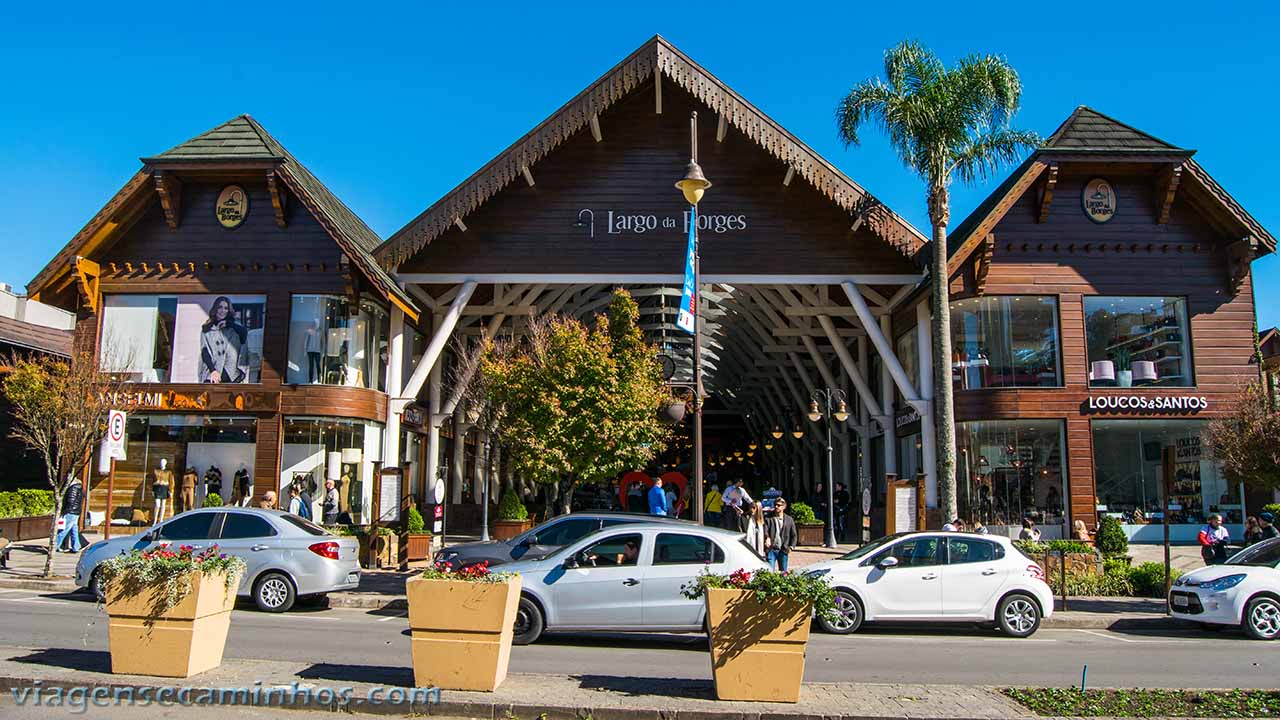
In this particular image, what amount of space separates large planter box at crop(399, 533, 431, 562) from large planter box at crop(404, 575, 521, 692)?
13.0 metres

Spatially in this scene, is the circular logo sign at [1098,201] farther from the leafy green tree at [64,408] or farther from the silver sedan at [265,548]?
the leafy green tree at [64,408]

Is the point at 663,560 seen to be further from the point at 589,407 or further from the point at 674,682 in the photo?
the point at 589,407

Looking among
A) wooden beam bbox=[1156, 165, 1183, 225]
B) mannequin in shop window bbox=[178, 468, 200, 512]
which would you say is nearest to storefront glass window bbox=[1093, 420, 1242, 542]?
wooden beam bbox=[1156, 165, 1183, 225]

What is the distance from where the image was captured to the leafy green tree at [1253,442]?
16.8 metres

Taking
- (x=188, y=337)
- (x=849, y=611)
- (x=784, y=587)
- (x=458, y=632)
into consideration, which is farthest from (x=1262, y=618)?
(x=188, y=337)

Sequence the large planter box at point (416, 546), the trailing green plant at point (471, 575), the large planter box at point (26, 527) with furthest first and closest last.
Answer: the large planter box at point (26, 527)
the large planter box at point (416, 546)
the trailing green plant at point (471, 575)

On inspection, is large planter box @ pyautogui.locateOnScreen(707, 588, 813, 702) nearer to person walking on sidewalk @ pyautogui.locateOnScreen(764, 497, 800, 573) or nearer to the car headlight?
the car headlight

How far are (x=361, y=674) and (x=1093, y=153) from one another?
75.8ft

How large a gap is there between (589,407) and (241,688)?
15.3m

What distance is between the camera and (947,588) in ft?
45.1

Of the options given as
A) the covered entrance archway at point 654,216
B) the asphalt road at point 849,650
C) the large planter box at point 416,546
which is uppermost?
the covered entrance archway at point 654,216

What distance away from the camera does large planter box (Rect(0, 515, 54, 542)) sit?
23.0m

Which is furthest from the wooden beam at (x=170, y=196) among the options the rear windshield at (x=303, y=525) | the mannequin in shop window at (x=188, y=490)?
the rear windshield at (x=303, y=525)

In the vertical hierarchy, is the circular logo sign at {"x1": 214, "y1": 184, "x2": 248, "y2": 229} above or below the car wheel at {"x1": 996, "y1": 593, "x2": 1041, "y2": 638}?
above
